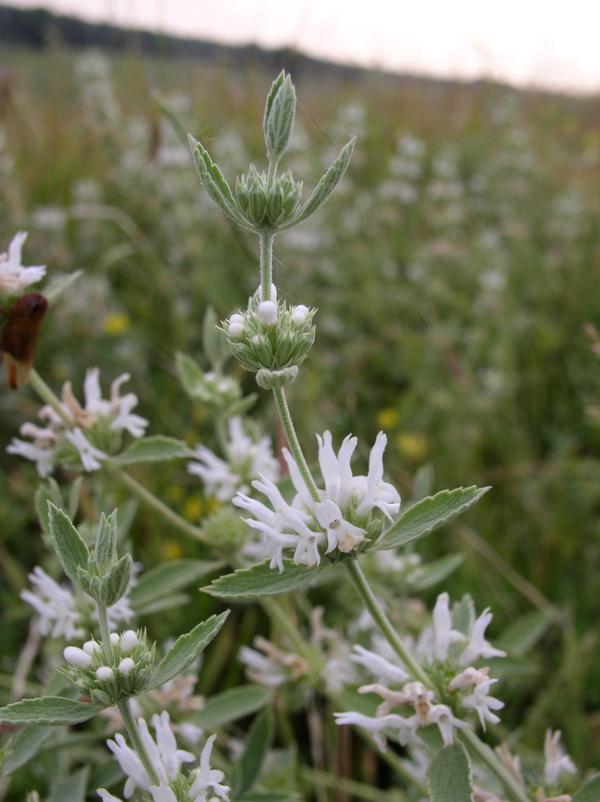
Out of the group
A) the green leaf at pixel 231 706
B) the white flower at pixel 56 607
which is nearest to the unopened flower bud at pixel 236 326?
the white flower at pixel 56 607

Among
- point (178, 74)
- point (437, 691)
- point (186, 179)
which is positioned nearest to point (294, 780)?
point (437, 691)

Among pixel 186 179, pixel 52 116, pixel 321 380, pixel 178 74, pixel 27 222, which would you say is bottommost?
pixel 321 380

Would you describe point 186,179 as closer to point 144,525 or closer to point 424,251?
point 424,251

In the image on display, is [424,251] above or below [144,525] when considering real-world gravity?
above

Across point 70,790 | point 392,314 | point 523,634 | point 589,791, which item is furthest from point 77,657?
point 392,314

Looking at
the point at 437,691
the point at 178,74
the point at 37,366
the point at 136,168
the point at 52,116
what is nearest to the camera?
the point at 437,691

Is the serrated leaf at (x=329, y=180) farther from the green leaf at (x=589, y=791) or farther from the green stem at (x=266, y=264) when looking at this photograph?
the green leaf at (x=589, y=791)

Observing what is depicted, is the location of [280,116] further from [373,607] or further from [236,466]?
[236,466]
